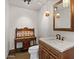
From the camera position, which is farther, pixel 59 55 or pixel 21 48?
pixel 21 48

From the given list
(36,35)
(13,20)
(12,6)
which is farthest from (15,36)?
Result: (12,6)

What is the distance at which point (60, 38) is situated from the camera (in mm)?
2602

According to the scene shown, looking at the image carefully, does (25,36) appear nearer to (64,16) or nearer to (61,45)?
(64,16)

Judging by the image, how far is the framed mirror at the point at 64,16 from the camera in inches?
79.7

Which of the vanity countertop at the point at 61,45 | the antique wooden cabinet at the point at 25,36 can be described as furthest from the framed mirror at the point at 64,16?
the antique wooden cabinet at the point at 25,36

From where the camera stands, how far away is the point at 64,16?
2396 mm

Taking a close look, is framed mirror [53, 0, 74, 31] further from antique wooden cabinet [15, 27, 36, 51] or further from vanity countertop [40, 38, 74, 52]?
antique wooden cabinet [15, 27, 36, 51]

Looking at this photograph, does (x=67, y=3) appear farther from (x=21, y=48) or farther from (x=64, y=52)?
(x=21, y=48)

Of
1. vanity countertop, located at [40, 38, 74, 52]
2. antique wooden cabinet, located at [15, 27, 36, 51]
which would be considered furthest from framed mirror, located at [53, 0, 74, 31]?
antique wooden cabinet, located at [15, 27, 36, 51]

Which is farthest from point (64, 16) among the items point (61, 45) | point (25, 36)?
point (25, 36)

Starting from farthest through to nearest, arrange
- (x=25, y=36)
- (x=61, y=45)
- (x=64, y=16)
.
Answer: (x=25, y=36) < (x=64, y=16) < (x=61, y=45)

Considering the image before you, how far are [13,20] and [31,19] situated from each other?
989mm

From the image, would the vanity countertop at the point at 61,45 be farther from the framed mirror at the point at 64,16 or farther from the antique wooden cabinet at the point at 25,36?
the antique wooden cabinet at the point at 25,36
